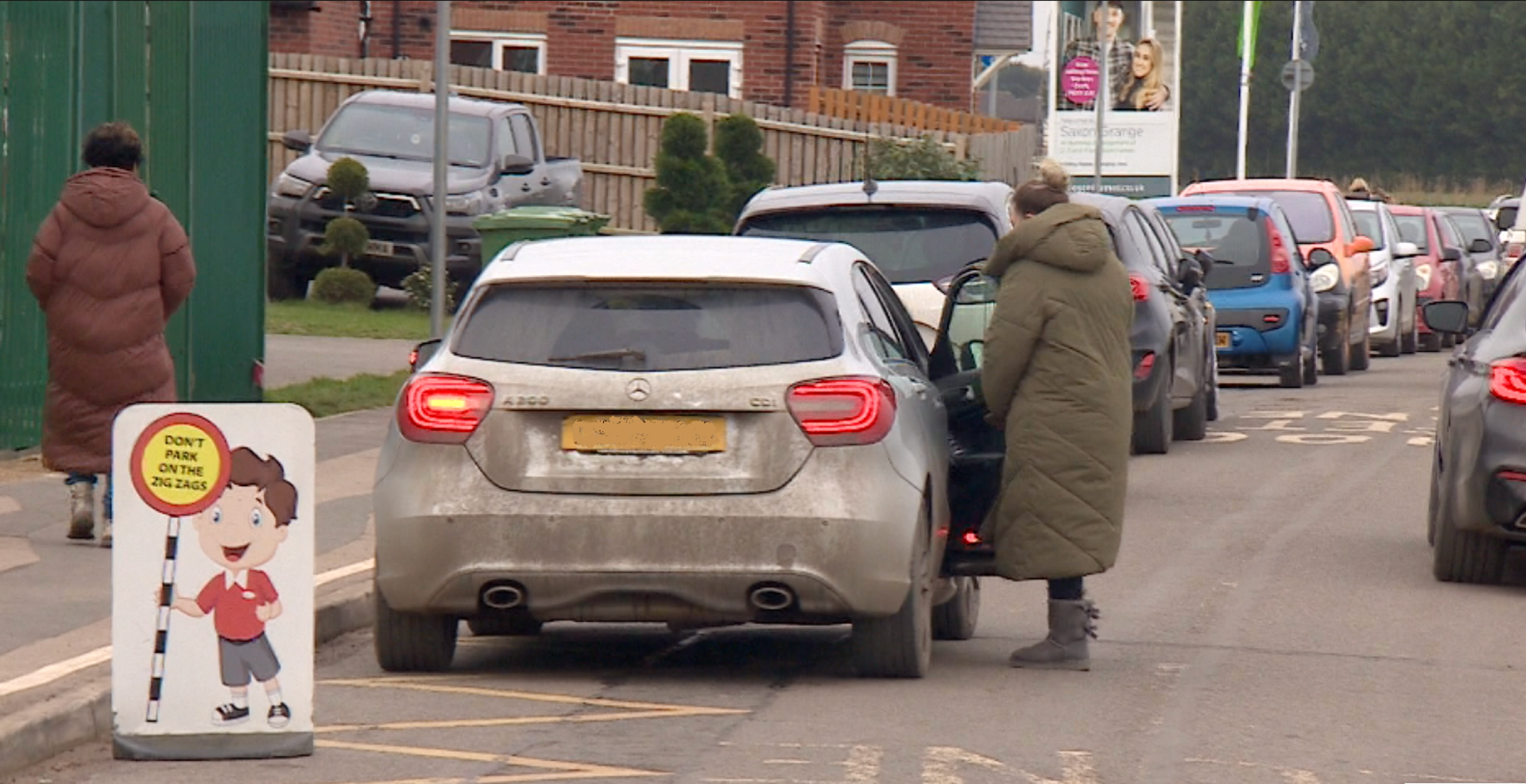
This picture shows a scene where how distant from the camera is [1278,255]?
2286 centimetres

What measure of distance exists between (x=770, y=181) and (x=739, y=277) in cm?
2421

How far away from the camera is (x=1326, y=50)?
Result: 4557 inches

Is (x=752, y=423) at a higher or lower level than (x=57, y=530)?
higher

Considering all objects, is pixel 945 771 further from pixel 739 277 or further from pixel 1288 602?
pixel 1288 602

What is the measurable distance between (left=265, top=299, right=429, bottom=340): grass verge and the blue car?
20.4ft

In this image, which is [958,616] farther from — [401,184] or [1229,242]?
[401,184]

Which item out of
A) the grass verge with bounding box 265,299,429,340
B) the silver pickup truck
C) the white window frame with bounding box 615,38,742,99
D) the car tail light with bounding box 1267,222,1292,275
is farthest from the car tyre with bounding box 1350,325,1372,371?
the white window frame with bounding box 615,38,742,99

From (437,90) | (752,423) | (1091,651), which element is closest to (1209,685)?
(1091,651)

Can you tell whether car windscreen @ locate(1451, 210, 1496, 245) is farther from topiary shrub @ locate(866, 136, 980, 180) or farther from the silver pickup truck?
the silver pickup truck

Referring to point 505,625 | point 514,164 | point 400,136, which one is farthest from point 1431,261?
point 505,625

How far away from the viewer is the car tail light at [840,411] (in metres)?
8.92

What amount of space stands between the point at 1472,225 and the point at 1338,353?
1710 centimetres

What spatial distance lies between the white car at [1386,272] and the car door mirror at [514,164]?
8385mm

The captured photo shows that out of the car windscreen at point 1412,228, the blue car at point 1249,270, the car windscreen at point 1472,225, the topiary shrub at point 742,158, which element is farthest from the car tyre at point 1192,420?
the car windscreen at point 1472,225
